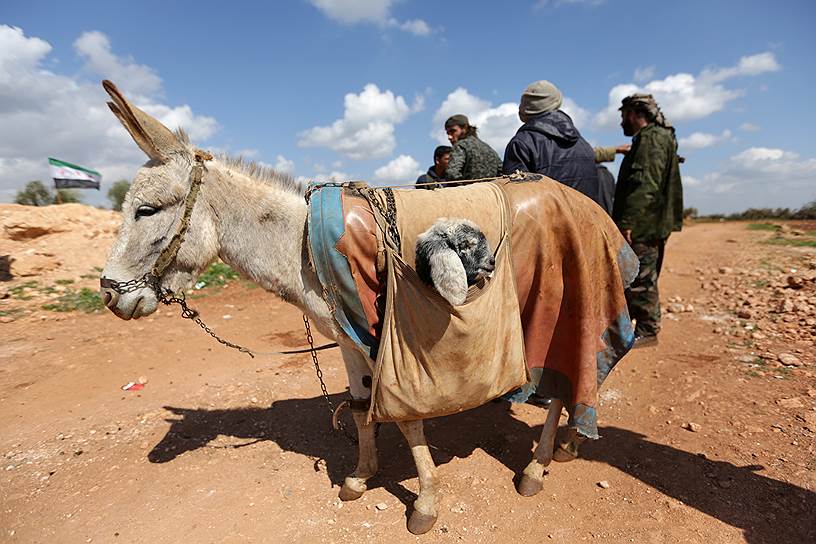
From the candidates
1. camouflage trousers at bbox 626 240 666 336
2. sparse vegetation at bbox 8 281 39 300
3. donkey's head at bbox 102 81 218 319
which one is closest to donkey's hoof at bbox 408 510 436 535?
donkey's head at bbox 102 81 218 319

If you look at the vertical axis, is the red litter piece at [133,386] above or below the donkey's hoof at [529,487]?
below

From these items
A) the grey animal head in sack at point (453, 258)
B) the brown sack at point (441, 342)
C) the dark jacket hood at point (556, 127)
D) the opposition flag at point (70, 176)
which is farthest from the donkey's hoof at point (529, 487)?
the opposition flag at point (70, 176)

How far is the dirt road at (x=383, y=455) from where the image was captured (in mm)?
2457

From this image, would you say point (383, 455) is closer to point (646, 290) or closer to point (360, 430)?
point (360, 430)

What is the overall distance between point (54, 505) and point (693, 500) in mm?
4155

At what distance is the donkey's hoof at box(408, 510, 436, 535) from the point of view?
243 centimetres

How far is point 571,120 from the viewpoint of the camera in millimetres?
3338

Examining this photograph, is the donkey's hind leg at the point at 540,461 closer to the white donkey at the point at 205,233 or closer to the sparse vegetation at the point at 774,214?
the white donkey at the point at 205,233

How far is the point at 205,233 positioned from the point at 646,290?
424cm

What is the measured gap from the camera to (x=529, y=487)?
2.73 metres

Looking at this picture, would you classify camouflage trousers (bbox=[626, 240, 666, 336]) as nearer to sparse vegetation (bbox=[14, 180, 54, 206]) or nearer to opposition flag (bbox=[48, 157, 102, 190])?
opposition flag (bbox=[48, 157, 102, 190])

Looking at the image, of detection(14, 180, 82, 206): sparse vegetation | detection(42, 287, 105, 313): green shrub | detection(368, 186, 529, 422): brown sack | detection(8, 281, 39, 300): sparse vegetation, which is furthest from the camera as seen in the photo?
detection(14, 180, 82, 206): sparse vegetation

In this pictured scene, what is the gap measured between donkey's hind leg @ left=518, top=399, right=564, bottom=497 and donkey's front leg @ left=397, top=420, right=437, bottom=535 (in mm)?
666

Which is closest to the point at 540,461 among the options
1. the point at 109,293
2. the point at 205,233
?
the point at 205,233
